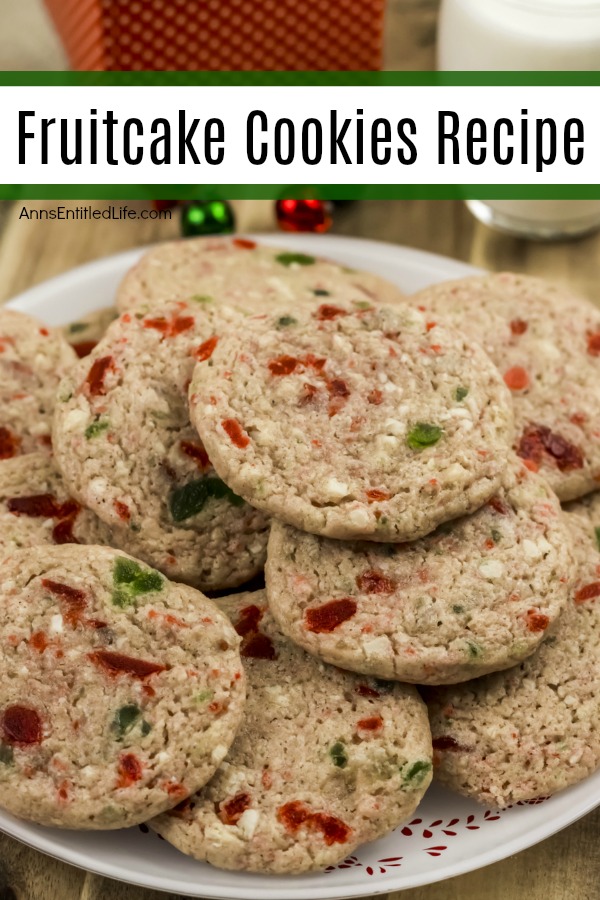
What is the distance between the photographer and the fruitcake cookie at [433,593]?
2322mm

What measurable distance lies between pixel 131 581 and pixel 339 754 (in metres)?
0.57

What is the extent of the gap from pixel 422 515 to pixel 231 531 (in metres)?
0.47

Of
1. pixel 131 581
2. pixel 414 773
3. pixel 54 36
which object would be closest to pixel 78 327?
pixel 131 581

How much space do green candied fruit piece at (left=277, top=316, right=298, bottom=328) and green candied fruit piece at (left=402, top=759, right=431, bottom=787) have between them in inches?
40.2

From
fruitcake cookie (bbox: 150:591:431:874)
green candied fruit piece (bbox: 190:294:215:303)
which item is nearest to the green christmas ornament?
green candied fruit piece (bbox: 190:294:215:303)

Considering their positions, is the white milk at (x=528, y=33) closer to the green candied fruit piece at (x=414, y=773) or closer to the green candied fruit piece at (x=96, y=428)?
the green candied fruit piece at (x=96, y=428)

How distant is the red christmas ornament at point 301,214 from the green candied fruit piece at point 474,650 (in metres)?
1.98

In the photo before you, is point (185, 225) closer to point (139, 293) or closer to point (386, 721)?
point (139, 293)

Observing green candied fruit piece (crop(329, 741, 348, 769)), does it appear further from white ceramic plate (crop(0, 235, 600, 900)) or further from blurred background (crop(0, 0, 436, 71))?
blurred background (crop(0, 0, 436, 71))

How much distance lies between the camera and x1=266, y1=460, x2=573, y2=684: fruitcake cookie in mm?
2322

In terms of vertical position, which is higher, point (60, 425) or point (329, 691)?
point (60, 425)

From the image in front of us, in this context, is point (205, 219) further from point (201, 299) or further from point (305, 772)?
point (305, 772)

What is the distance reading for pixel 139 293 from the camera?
3.24 m

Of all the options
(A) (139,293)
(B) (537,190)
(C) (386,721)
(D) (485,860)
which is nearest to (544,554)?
(C) (386,721)
